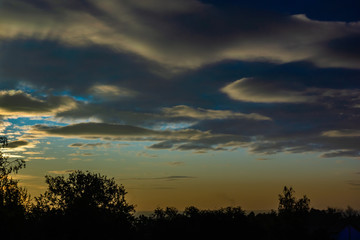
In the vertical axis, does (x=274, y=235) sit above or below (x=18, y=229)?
below

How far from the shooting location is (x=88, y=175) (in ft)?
257

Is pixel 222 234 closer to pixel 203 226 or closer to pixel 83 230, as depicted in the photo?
pixel 203 226

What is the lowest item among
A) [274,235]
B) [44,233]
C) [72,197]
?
[274,235]

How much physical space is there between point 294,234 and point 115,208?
37703mm

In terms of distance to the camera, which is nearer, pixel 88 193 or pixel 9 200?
pixel 9 200

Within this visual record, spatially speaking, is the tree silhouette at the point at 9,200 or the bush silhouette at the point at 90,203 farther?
the bush silhouette at the point at 90,203

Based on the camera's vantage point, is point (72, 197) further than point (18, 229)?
Yes

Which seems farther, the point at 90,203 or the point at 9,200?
the point at 90,203

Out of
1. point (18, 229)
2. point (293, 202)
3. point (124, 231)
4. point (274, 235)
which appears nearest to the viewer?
point (18, 229)

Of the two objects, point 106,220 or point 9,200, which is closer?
point 9,200

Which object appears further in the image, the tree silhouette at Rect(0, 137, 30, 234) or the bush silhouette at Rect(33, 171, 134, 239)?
the bush silhouette at Rect(33, 171, 134, 239)

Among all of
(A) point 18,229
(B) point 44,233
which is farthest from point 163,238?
(A) point 18,229

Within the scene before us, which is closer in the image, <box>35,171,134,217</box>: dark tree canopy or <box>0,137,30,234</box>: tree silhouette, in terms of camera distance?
<box>0,137,30,234</box>: tree silhouette

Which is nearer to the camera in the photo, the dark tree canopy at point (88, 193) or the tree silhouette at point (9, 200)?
the tree silhouette at point (9, 200)
